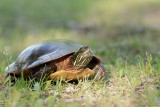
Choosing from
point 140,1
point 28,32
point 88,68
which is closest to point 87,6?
point 140,1

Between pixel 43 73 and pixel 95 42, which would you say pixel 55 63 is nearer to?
pixel 43 73

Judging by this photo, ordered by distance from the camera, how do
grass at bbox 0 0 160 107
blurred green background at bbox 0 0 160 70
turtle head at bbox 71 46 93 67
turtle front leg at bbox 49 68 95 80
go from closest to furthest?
grass at bbox 0 0 160 107
turtle front leg at bbox 49 68 95 80
turtle head at bbox 71 46 93 67
blurred green background at bbox 0 0 160 70

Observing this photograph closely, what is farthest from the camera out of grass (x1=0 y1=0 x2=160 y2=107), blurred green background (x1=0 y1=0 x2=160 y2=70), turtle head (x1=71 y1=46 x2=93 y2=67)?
blurred green background (x1=0 y1=0 x2=160 y2=70)

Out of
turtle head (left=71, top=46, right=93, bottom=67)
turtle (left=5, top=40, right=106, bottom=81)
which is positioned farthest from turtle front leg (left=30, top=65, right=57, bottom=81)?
turtle head (left=71, top=46, right=93, bottom=67)

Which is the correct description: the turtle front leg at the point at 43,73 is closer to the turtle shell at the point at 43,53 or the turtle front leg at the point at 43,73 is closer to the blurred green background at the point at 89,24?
the turtle shell at the point at 43,53

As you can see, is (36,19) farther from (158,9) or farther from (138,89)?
(138,89)

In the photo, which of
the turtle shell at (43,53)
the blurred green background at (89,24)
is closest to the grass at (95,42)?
the blurred green background at (89,24)

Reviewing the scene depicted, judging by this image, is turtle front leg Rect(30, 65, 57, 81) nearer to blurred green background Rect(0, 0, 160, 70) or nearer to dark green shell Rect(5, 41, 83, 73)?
dark green shell Rect(5, 41, 83, 73)
